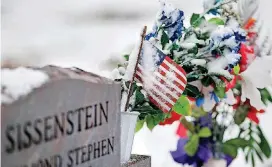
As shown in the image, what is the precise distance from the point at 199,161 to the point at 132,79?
683 mm

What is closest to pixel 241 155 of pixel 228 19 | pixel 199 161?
pixel 199 161

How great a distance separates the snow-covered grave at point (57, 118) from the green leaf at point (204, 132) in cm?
75

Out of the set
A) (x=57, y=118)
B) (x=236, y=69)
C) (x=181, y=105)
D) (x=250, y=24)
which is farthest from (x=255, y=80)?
(x=57, y=118)

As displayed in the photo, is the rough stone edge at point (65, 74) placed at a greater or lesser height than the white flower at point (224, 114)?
greater

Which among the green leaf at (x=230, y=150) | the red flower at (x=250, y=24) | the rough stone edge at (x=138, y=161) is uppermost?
the red flower at (x=250, y=24)

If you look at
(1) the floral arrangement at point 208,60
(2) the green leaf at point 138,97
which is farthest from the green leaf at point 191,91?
→ (2) the green leaf at point 138,97

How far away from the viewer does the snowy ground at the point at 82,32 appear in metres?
1.21

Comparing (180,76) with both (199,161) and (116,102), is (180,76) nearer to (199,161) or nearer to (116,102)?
(116,102)

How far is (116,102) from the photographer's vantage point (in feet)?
2.41

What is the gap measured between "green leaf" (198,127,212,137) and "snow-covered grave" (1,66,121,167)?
0.75 metres

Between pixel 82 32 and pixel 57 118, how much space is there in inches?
33.3

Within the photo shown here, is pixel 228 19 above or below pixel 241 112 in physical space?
above

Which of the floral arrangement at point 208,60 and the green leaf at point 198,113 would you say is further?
the green leaf at point 198,113

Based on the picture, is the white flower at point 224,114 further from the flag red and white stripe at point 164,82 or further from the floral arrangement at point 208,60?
the flag red and white stripe at point 164,82
